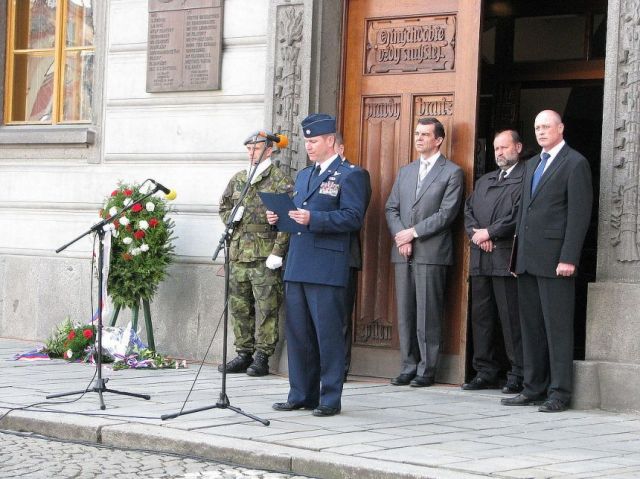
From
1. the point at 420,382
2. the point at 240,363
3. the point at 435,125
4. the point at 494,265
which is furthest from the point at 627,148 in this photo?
the point at 240,363

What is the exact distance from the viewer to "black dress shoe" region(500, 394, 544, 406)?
30.7ft

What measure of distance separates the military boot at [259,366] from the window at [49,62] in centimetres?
361

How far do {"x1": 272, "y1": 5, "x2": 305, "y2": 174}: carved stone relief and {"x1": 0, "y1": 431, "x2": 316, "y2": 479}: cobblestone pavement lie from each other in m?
4.19

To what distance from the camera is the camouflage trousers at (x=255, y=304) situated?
35.6ft

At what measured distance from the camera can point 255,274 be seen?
10.9 m

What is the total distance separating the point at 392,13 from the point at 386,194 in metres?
1.59

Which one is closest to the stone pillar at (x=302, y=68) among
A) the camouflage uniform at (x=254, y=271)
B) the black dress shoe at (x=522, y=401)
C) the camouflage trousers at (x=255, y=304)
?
the camouflage uniform at (x=254, y=271)

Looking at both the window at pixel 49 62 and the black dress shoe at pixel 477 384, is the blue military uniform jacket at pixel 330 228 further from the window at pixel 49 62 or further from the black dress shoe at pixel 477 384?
the window at pixel 49 62

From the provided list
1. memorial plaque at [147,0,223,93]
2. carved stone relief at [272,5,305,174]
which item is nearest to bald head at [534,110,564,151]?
carved stone relief at [272,5,305,174]

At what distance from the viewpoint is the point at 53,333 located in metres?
12.6

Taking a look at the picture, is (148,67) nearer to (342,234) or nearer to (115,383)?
(115,383)

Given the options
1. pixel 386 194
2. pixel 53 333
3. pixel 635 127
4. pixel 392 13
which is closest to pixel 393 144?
pixel 386 194

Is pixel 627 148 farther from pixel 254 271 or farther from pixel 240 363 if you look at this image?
pixel 240 363

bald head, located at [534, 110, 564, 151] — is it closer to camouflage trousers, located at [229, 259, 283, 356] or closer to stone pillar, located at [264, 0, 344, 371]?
stone pillar, located at [264, 0, 344, 371]
